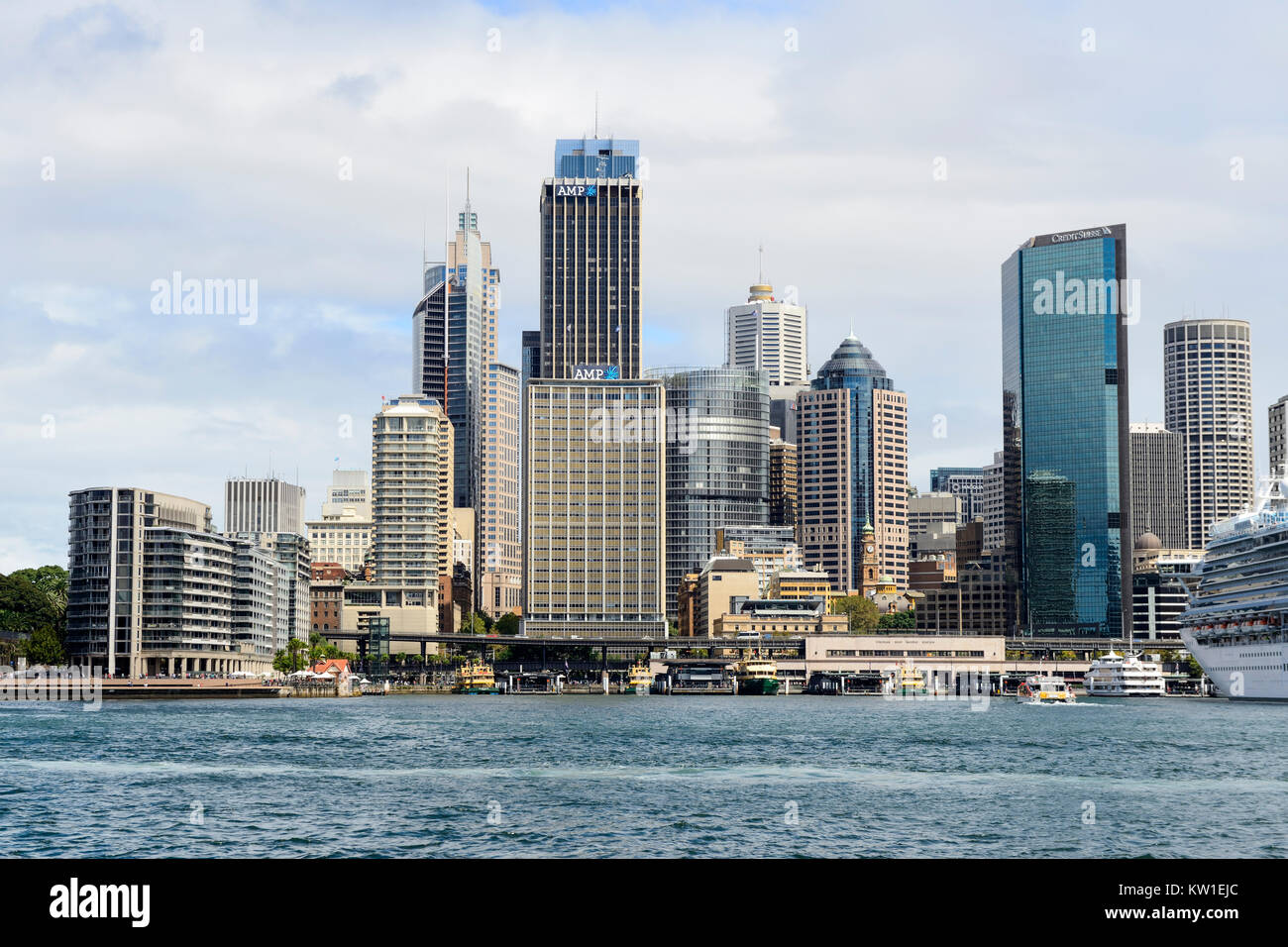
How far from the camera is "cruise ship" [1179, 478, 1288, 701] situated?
574 ft

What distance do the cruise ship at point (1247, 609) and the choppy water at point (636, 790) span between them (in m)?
58.1

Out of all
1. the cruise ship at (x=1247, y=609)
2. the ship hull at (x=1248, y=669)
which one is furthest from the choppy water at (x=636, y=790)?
the cruise ship at (x=1247, y=609)

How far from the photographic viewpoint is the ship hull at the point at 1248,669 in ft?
564

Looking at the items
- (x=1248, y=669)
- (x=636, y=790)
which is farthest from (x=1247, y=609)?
(x=636, y=790)

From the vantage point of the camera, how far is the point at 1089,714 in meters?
163

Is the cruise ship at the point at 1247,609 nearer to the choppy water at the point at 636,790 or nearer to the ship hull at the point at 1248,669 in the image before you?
the ship hull at the point at 1248,669

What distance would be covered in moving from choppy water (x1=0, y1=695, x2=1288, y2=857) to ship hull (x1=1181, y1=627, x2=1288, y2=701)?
178ft

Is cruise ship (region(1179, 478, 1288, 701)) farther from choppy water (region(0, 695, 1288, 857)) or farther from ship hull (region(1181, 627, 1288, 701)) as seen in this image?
choppy water (region(0, 695, 1288, 857))

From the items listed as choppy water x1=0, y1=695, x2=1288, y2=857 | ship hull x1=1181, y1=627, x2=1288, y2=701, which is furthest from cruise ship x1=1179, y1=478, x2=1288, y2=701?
choppy water x1=0, y1=695, x2=1288, y2=857

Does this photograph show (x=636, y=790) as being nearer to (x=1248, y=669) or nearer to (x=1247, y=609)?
(x=1247, y=609)

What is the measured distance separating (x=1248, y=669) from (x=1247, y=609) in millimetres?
7675
